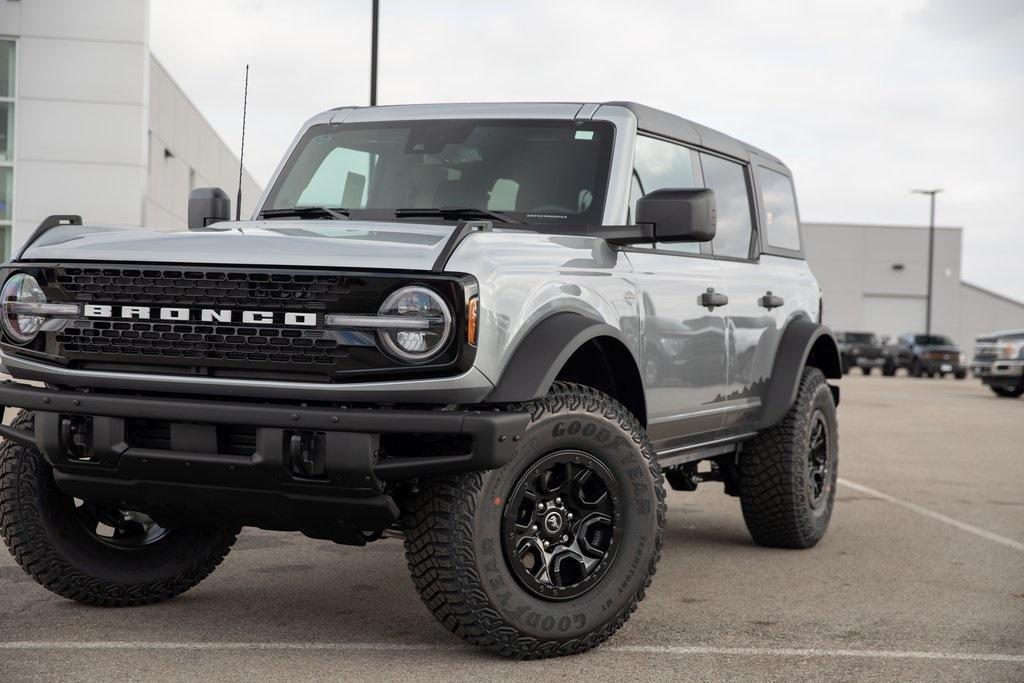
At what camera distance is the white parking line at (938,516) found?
25.0ft

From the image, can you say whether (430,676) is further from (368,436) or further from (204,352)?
(204,352)

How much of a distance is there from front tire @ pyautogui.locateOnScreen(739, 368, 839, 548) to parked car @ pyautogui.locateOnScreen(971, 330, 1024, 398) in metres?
21.6

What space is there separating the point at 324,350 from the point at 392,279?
321 millimetres

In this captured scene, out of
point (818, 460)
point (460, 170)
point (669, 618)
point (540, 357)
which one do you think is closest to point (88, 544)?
point (540, 357)

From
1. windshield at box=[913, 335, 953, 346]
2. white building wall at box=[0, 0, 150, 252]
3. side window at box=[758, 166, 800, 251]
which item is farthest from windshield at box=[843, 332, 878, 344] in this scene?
side window at box=[758, 166, 800, 251]

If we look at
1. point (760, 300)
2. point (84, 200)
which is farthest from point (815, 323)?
point (84, 200)

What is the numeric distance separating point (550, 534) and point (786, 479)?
9.29ft

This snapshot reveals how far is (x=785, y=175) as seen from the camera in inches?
314

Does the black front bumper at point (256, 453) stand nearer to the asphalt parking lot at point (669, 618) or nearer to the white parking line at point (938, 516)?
the asphalt parking lot at point (669, 618)

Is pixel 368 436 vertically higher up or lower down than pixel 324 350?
lower down

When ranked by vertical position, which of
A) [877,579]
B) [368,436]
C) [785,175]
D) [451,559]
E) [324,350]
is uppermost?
[785,175]

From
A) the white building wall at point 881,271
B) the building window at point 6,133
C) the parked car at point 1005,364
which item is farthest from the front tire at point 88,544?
the white building wall at point 881,271

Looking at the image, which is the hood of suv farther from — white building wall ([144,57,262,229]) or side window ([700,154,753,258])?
white building wall ([144,57,262,229])

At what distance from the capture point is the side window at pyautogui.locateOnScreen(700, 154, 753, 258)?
21.4 feet
